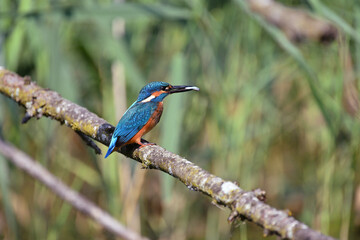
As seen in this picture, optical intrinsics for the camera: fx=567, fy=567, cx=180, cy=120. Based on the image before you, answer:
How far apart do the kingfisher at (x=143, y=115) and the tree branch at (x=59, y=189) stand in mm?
602

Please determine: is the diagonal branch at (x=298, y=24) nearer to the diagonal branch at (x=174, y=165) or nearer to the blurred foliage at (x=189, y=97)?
the blurred foliage at (x=189, y=97)

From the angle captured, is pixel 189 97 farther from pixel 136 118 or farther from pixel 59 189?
pixel 136 118

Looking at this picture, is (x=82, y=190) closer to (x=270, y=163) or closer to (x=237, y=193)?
(x=270, y=163)

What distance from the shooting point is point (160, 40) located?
3.40 m

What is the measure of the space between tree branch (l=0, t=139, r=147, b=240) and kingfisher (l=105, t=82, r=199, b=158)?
602 millimetres

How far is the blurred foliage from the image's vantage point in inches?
94.7

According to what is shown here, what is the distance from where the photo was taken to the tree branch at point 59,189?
8.11 feet

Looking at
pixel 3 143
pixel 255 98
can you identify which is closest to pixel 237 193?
pixel 3 143

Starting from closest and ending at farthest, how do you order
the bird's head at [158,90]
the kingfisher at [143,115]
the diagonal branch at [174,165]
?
the diagonal branch at [174,165] → the kingfisher at [143,115] → the bird's head at [158,90]

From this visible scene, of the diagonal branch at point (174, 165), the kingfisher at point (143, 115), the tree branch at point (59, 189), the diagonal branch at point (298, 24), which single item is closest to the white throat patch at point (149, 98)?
the kingfisher at point (143, 115)

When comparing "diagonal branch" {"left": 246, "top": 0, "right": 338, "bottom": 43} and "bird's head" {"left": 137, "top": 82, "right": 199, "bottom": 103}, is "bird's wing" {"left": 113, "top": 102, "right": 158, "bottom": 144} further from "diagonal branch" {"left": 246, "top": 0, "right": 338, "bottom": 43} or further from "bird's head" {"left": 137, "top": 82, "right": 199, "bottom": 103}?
"diagonal branch" {"left": 246, "top": 0, "right": 338, "bottom": 43}

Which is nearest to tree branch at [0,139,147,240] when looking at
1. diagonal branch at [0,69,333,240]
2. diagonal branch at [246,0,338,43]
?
diagonal branch at [0,69,333,240]

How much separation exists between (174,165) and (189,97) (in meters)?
1.70

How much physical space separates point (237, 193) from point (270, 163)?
2.97 m
